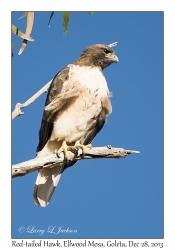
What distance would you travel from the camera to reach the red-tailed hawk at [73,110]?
5418 millimetres

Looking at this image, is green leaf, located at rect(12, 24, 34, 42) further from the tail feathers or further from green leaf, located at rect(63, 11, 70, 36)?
the tail feathers

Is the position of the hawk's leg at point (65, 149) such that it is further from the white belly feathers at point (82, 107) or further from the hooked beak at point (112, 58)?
the hooked beak at point (112, 58)

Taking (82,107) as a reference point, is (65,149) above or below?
below

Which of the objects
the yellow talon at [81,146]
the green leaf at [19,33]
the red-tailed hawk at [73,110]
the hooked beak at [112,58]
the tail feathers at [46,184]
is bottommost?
the tail feathers at [46,184]

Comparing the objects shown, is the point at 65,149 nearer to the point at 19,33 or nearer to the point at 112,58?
the point at 112,58

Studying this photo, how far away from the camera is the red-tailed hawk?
17.8 ft

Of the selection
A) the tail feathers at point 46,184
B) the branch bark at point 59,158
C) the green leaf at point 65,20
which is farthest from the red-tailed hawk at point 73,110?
the green leaf at point 65,20

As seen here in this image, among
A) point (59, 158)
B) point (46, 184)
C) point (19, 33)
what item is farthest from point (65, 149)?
point (19, 33)

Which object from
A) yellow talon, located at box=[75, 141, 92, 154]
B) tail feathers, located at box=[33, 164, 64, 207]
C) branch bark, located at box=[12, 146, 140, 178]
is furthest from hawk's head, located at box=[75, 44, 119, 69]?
tail feathers, located at box=[33, 164, 64, 207]

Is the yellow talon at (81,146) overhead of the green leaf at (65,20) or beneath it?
beneath

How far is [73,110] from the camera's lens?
5.41 metres

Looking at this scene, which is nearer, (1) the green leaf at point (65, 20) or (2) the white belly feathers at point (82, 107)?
(1) the green leaf at point (65, 20)

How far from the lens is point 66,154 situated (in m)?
5.40

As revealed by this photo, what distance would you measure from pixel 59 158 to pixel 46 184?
645 mm
